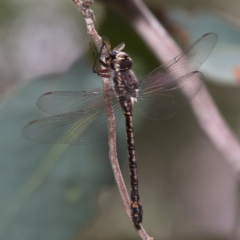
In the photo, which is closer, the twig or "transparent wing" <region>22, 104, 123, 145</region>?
the twig

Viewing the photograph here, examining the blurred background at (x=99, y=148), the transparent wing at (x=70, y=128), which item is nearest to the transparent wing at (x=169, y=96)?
the transparent wing at (x=70, y=128)

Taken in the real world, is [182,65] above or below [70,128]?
above

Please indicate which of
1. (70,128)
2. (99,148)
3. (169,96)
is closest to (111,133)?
(70,128)

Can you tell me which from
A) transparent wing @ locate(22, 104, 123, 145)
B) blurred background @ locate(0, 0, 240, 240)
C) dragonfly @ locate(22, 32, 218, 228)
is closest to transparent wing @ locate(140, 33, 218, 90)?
dragonfly @ locate(22, 32, 218, 228)

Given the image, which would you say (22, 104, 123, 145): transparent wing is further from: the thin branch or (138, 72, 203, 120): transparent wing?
the thin branch

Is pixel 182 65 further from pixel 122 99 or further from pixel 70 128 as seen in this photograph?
pixel 70 128

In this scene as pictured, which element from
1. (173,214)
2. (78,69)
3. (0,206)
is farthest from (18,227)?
(173,214)

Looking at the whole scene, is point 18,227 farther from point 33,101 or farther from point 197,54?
point 197,54
